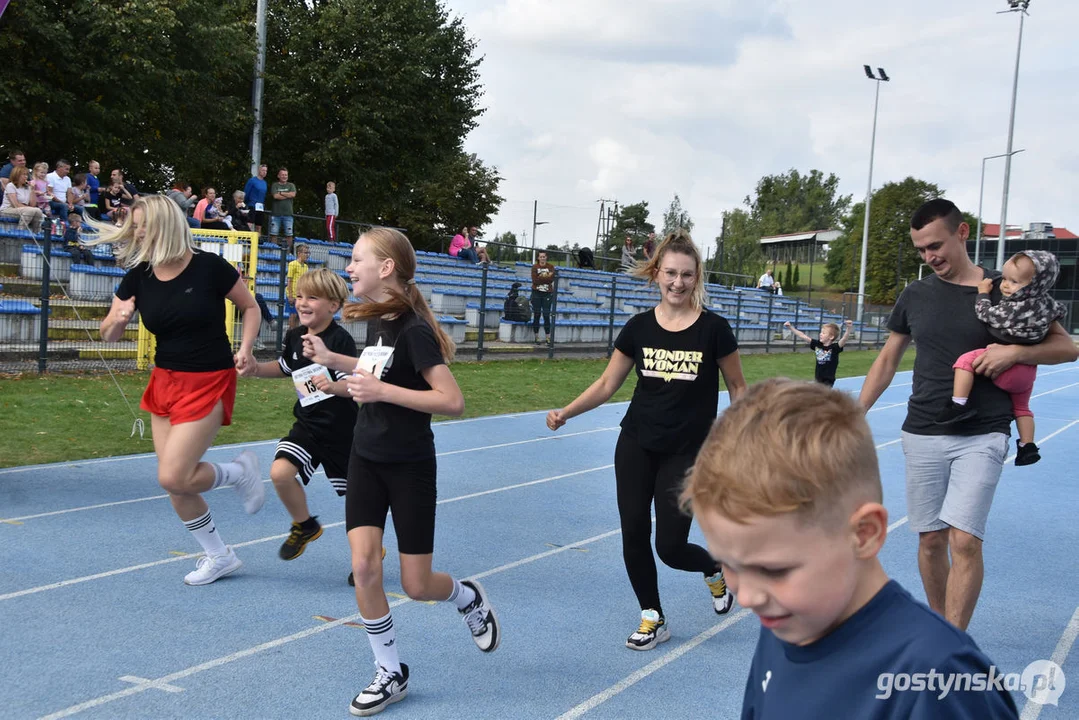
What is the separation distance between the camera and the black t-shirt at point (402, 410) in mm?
4090

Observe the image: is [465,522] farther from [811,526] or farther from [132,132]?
[132,132]

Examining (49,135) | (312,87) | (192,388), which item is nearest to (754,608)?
(192,388)

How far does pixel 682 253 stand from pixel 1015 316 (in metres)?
1.49

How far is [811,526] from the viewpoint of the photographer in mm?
1470

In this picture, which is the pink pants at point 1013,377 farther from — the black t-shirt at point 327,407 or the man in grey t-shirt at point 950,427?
the black t-shirt at point 327,407

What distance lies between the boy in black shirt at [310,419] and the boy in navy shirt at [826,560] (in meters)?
4.28

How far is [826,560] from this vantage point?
1.49 m

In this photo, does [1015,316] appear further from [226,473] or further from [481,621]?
[226,473]

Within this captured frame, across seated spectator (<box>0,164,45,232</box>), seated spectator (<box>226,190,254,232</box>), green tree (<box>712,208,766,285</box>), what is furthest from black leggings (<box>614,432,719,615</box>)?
green tree (<box>712,208,766,285</box>)

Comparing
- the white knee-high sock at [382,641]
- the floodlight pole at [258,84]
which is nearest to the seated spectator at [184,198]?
the floodlight pole at [258,84]

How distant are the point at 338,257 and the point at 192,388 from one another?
17708 mm

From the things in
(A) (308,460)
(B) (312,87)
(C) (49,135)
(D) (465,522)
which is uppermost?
(B) (312,87)

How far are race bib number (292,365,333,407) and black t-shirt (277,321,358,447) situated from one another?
0.21ft

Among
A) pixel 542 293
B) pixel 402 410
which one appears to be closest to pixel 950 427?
pixel 402 410
